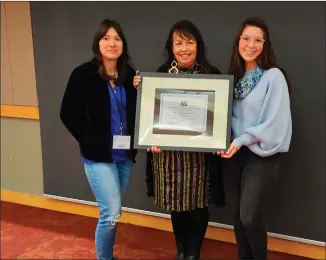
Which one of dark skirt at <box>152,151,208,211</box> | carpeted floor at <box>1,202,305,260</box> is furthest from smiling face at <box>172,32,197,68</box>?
carpeted floor at <box>1,202,305,260</box>

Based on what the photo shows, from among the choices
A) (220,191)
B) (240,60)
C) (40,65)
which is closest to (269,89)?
(240,60)

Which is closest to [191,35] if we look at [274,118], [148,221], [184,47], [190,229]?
[184,47]

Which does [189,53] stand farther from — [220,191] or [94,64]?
[220,191]

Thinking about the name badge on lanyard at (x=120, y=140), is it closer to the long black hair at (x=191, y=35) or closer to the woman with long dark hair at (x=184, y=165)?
the woman with long dark hair at (x=184, y=165)

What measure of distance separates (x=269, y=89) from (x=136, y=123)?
0.65 meters

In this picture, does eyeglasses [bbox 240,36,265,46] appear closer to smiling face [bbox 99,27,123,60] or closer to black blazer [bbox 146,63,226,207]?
black blazer [bbox 146,63,226,207]

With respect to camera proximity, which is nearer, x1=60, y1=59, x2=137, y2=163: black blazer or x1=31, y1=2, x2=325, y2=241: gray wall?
x1=60, y1=59, x2=137, y2=163: black blazer

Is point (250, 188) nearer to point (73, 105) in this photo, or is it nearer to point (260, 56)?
point (260, 56)

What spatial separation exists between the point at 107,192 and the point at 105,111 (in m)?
0.41

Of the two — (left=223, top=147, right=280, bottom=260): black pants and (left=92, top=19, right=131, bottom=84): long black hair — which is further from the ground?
(left=92, top=19, right=131, bottom=84): long black hair

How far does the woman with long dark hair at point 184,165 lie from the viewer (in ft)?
6.16

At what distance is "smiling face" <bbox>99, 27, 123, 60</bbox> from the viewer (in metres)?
1.86

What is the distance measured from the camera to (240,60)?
1839mm

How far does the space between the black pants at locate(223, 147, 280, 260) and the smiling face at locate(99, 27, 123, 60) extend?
2.52ft
